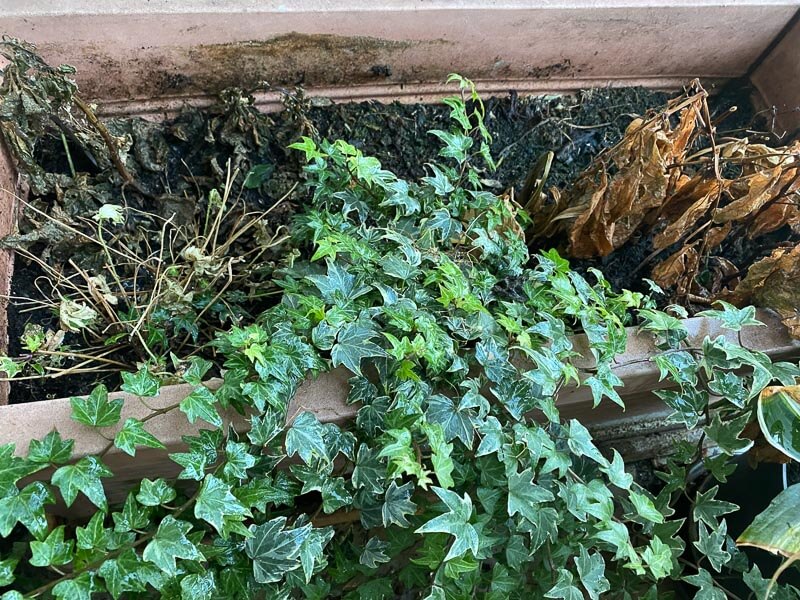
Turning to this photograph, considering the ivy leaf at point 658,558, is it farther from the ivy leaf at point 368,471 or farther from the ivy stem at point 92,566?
the ivy stem at point 92,566

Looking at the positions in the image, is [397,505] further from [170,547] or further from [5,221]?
[5,221]

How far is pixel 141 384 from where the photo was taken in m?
0.82

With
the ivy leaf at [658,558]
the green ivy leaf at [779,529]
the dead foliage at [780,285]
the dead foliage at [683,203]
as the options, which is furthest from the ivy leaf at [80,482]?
the dead foliage at [780,285]

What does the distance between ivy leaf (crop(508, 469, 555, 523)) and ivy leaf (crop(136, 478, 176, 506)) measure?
49 centimetres

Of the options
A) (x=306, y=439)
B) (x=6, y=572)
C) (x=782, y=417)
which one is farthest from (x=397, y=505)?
(x=782, y=417)

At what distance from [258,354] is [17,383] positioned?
616 mm

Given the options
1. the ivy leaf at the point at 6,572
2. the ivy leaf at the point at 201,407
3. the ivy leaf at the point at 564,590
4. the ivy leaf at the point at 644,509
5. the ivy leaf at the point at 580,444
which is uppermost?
the ivy leaf at the point at 580,444

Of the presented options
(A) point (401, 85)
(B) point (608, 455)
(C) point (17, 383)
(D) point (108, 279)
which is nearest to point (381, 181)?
(A) point (401, 85)

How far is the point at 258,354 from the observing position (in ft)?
2.68

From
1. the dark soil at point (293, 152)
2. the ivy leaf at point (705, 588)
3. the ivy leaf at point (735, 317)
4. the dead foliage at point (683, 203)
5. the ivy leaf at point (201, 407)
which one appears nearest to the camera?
the ivy leaf at point (201, 407)

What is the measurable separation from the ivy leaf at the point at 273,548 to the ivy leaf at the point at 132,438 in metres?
0.19

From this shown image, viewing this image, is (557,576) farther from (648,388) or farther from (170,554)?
(170,554)

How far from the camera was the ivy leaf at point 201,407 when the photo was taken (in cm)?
81

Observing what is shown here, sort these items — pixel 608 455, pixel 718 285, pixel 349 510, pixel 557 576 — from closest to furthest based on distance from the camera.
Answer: pixel 557 576 < pixel 349 510 < pixel 718 285 < pixel 608 455
